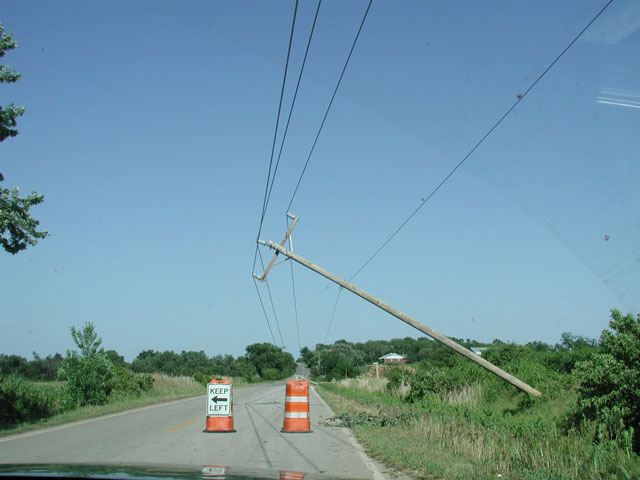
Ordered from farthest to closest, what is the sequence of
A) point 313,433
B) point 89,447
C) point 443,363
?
point 443,363 → point 313,433 → point 89,447

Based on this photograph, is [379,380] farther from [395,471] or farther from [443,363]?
[395,471]

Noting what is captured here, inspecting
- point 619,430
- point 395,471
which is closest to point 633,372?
point 619,430

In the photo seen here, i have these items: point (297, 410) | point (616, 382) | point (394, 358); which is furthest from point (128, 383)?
point (394, 358)

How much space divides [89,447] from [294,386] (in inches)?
200

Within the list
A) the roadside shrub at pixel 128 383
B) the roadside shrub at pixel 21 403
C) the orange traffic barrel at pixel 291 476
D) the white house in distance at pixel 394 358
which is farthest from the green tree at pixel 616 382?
the white house in distance at pixel 394 358

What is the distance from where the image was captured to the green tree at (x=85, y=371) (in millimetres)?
26688

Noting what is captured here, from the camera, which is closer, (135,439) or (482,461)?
(482,461)

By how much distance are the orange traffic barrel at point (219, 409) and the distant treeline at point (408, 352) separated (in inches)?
478

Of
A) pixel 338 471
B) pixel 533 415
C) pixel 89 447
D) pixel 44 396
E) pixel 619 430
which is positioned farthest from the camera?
pixel 44 396

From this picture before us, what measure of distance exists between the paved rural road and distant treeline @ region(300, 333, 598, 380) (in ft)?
33.9

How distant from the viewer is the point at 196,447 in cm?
1192

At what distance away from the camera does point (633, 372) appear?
1079 centimetres

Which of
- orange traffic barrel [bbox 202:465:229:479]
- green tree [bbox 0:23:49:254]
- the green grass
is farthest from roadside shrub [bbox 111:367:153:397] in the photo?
orange traffic barrel [bbox 202:465:229:479]

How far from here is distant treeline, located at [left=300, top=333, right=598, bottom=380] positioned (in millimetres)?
22095
